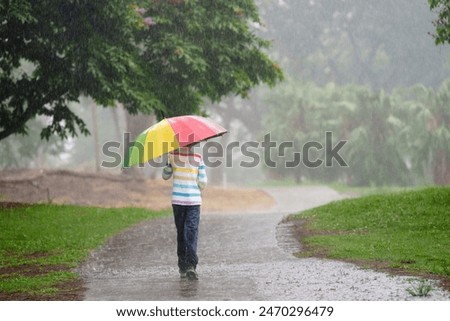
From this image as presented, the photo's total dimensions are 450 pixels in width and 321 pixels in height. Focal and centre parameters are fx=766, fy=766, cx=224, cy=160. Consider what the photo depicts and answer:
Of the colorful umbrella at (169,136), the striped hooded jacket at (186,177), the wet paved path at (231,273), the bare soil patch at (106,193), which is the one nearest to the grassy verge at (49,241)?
the wet paved path at (231,273)

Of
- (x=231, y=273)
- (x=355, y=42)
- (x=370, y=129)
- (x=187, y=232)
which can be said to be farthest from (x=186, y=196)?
(x=355, y=42)

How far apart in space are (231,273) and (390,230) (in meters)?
4.66

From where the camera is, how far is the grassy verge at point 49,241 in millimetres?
9688

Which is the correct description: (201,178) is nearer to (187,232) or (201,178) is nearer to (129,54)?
(187,232)

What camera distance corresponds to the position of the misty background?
38.1 metres

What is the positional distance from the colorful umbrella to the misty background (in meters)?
23.7

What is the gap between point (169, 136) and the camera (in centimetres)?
946

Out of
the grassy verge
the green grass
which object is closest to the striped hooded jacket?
the grassy verge

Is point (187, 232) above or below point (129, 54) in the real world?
below

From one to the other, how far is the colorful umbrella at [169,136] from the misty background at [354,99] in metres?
23.7

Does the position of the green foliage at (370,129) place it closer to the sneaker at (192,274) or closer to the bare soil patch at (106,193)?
the bare soil patch at (106,193)

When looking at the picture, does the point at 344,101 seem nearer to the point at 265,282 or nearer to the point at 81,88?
the point at 81,88

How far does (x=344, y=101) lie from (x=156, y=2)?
2524cm

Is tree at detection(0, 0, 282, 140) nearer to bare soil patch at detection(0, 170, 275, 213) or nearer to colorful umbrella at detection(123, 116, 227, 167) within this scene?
colorful umbrella at detection(123, 116, 227, 167)
